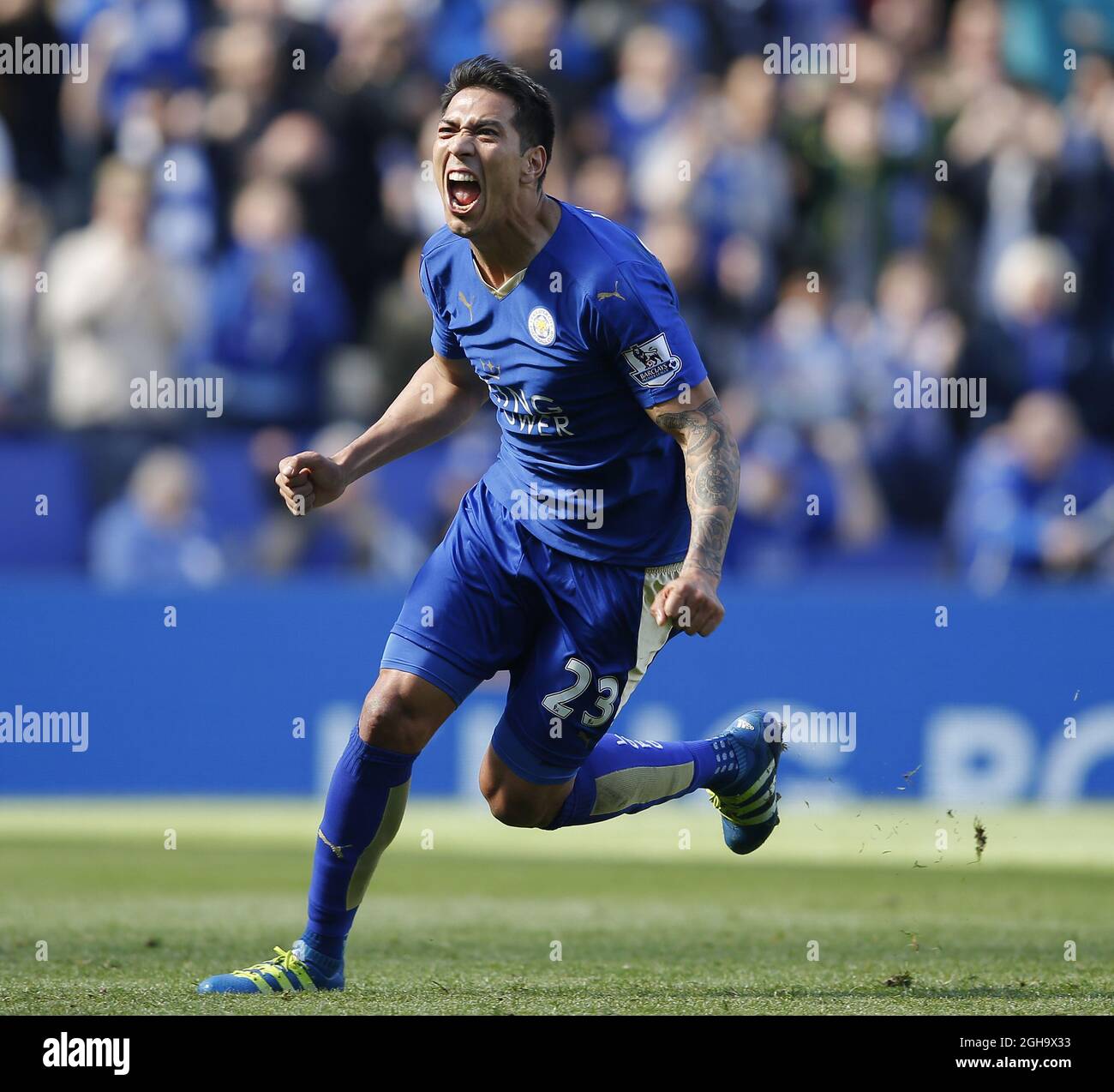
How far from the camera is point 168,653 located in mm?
9586

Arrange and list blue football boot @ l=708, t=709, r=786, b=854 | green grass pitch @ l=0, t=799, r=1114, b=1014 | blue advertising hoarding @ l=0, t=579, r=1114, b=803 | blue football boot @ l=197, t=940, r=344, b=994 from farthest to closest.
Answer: blue advertising hoarding @ l=0, t=579, r=1114, b=803, blue football boot @ l=708, t=709, r=786, b=854, green grass pitch @ l=0, t=799, r=1114, b=1014, blue football boot @ l=197, t=940, r=344, b=994

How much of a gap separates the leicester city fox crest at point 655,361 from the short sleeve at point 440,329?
0.69m

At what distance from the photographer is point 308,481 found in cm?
500

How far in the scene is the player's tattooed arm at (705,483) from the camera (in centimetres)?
424

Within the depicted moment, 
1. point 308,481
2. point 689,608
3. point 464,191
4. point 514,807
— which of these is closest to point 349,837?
point 514,807

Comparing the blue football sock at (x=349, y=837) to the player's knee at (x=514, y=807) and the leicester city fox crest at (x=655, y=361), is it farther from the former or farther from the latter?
the leicester city fox crest at (x=655, y=361)

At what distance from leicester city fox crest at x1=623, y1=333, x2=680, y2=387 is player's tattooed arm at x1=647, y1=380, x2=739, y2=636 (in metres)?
0.07

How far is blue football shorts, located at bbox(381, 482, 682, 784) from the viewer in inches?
197

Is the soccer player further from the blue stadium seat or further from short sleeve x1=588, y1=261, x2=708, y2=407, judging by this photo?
the blue stadium seat

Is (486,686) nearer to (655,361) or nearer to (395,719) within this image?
(395,719)

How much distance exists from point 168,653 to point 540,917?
370cm

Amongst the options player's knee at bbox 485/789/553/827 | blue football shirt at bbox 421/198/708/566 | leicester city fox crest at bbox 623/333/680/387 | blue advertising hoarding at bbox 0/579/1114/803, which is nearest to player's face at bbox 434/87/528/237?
blue football shirt at bbox 421/198/708/566

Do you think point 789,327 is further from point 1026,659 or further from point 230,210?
point 230,210

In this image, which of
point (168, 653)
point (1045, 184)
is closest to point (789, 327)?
point (1045, 184)
